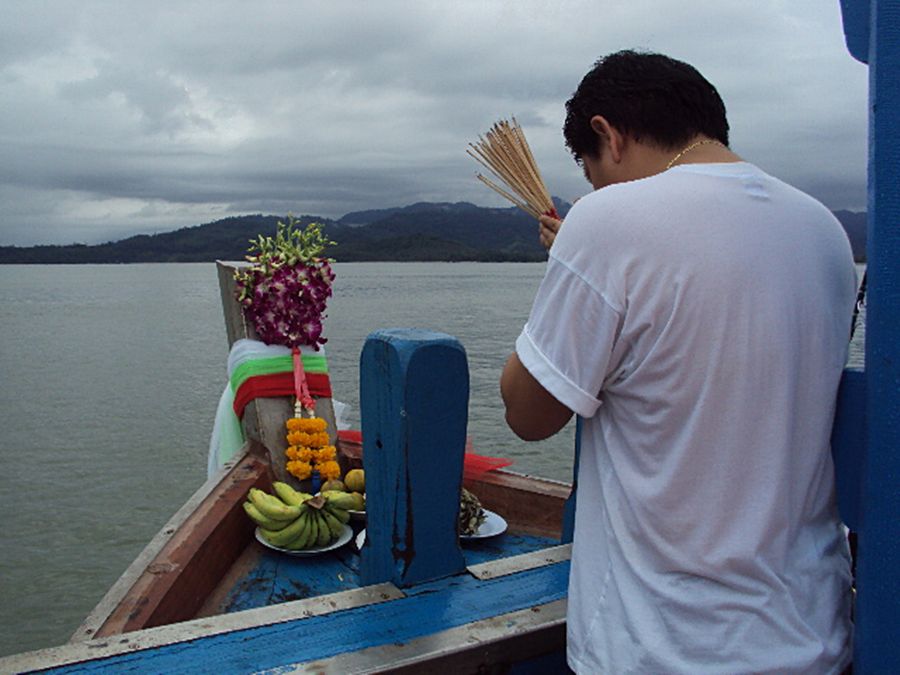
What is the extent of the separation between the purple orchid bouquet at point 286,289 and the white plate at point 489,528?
5.32 feet

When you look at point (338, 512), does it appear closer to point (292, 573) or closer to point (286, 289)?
point (292, 573)

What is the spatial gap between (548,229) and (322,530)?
6.43 feet

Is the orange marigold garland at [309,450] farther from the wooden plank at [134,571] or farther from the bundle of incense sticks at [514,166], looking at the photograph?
the bundle of incense sticks at [514,166]

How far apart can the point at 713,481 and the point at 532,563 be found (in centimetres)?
86

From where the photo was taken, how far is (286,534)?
3518 millimetres

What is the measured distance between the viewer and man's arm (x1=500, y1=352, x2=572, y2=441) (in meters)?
1.38

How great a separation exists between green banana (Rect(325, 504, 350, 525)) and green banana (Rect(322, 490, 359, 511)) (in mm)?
14

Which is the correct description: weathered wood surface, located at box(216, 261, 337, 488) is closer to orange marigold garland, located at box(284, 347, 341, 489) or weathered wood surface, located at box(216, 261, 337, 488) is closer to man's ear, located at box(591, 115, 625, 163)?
orange marigold garland, located at box(284, 347, 341, 489)

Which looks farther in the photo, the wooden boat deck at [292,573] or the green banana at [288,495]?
the green banana at [288,495]

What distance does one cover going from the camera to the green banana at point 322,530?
353cm

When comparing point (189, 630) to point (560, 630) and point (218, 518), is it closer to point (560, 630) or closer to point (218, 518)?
point (560, 630)

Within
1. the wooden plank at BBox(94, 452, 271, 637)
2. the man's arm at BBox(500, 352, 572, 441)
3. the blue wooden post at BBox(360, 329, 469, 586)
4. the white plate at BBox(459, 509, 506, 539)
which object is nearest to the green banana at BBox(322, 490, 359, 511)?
the wooden plank at BBox(94, 452, 271, 637)

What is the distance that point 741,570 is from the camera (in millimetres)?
1288

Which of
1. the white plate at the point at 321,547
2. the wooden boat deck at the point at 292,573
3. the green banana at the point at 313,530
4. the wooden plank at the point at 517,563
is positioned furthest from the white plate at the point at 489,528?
the wooden plank at the point at 517,563
